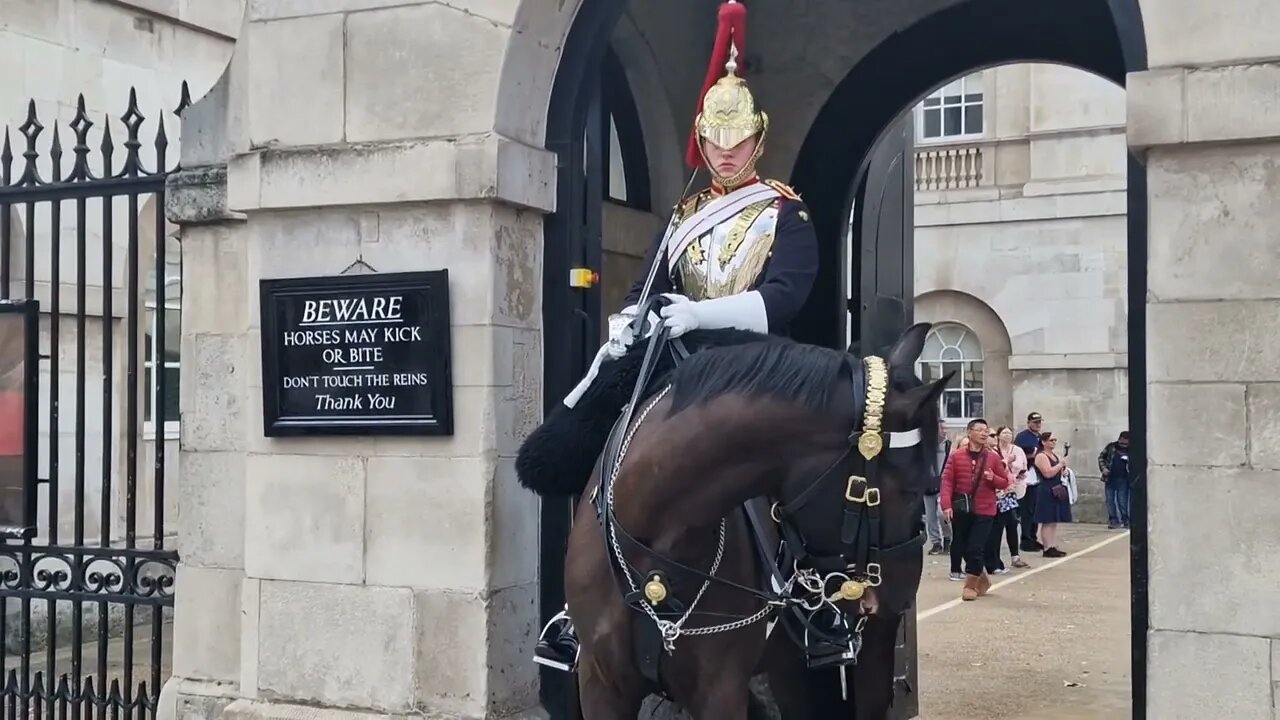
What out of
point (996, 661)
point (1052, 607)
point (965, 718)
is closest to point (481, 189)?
point (965, 718)

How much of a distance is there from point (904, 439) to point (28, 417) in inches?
182

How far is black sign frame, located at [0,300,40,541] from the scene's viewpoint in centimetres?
657

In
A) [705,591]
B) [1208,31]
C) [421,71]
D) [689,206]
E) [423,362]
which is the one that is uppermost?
[421,71]

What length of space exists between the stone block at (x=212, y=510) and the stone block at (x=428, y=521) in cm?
84

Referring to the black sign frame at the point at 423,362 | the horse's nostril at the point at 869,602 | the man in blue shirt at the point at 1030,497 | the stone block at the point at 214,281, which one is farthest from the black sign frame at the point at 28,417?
the man in blue shirt at the point at 1030,497

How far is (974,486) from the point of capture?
13945 mm

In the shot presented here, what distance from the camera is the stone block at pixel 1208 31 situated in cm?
419

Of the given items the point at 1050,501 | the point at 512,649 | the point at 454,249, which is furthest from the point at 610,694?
the point at 1050,501

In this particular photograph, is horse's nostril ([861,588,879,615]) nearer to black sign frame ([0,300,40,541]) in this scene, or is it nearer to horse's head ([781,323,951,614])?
horse's head ([781,323,951,614])

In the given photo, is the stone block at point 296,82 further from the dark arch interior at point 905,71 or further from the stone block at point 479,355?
the dark arch interior at point 905,71

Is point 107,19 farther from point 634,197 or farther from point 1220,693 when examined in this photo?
point 1220,693

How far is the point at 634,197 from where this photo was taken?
26.8 ft

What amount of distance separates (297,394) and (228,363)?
1.98 ft

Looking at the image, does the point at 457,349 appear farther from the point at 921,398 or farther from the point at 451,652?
the point at 921,398
